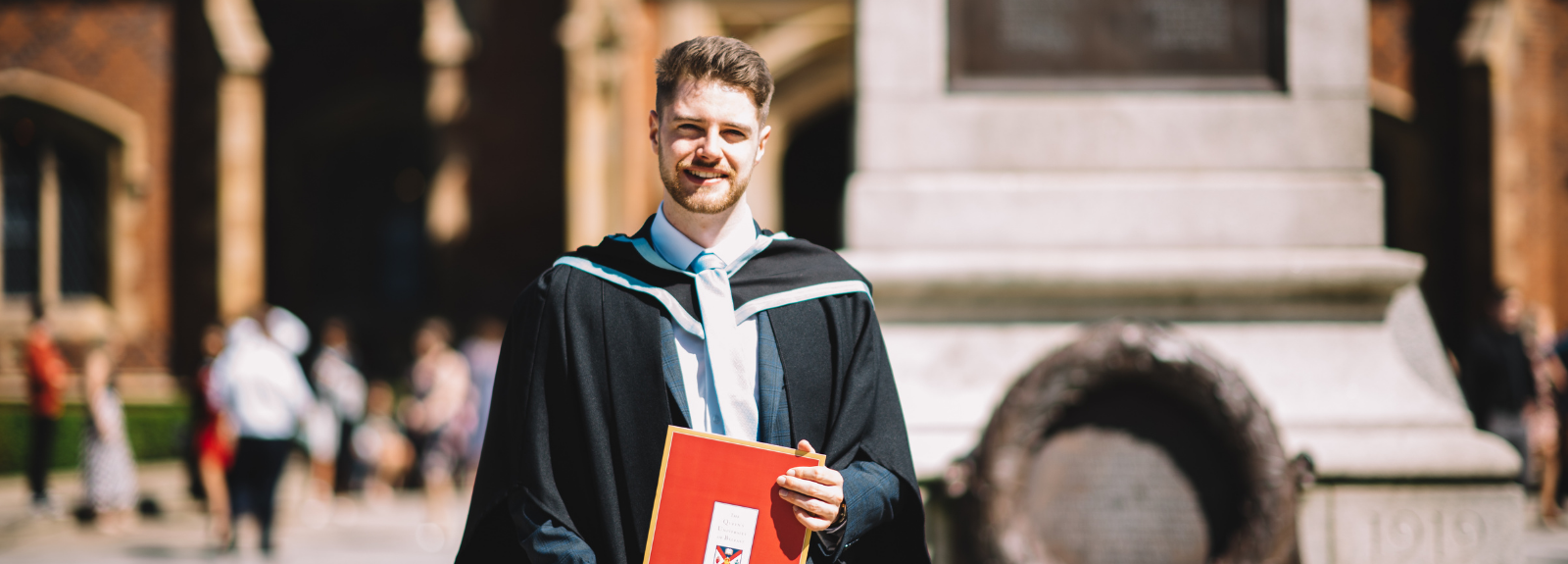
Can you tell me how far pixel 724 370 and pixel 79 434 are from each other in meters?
13.6

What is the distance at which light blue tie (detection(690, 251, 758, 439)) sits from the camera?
2230 millimetres

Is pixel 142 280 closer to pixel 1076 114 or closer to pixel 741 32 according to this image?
pixel 741 32

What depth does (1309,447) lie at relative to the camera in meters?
4.34

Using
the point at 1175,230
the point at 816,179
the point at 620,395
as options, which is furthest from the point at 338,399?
the point at 620,395

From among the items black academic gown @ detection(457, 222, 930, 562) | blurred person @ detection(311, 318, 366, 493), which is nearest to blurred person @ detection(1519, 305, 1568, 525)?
black academic gown @ detection(457, 222, 930, 562)

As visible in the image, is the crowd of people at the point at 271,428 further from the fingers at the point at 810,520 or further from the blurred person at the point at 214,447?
the fingers at the point at 810,520

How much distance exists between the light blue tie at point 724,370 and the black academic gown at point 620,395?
39mm

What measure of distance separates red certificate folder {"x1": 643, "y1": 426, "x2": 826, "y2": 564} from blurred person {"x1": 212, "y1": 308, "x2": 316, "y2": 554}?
7132mm

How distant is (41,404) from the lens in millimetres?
10219


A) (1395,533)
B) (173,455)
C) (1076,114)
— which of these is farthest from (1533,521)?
(173,455)

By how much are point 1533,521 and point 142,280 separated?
55.1 feet

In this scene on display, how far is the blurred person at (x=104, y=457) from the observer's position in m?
9.84

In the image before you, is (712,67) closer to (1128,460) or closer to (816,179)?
(1128,460)

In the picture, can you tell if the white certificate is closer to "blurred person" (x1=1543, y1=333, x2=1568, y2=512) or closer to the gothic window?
"blurred person" (x1=1543, y1=333, x2=1568, y2=512)
